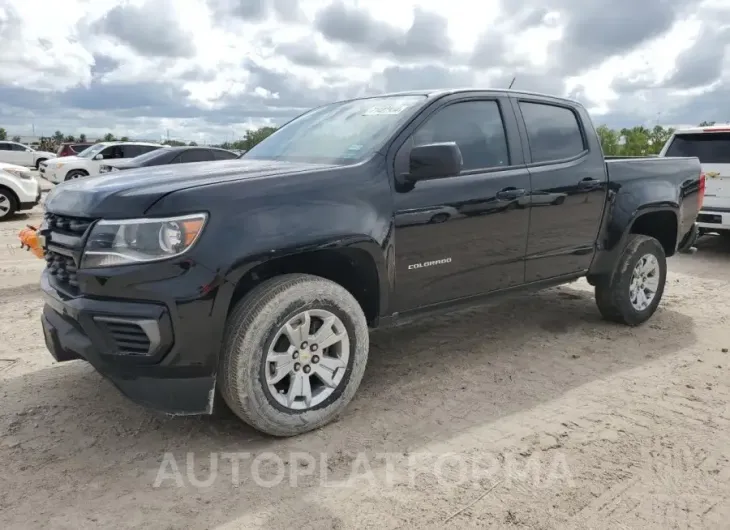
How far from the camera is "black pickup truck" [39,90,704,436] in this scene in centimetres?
280

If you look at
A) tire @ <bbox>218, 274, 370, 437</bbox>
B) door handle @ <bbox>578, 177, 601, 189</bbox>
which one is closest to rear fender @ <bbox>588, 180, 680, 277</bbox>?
door handle @ <bbox>578, 177, 601, 189</bbox>

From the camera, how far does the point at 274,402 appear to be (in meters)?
3.08

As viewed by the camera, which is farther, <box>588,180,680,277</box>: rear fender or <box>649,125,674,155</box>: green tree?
<box>649,125,674,155</box>: green tree

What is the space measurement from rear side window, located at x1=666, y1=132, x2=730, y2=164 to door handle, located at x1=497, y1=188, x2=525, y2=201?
230 inches

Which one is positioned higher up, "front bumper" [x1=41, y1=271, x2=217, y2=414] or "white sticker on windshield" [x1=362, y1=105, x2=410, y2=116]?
"white sticker on windshield" [x1=362, y1=105, x2=410, y2=116]

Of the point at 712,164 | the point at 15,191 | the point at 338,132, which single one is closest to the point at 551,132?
the point at 338,132

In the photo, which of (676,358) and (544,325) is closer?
(676,358)

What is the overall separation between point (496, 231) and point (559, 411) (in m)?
1.20

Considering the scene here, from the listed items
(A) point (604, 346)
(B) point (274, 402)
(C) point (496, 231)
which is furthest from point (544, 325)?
(B) point (274, 402)

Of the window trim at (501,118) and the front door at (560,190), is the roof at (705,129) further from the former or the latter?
the window trim at (501,118)

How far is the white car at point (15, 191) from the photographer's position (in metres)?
11.2

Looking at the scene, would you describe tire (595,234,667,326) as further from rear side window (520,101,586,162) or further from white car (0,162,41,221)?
white car (0,162,41,221)

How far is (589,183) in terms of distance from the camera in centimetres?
Result: 459

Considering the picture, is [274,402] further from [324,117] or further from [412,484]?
[324,117]
